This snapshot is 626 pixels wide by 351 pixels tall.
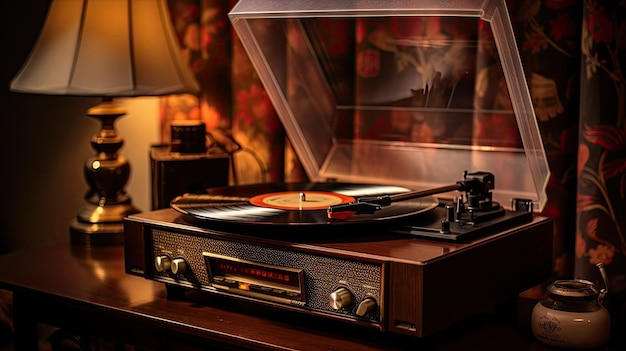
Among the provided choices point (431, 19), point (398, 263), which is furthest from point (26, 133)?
point (398, 263)

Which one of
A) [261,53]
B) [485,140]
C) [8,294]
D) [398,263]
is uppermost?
[261,53]

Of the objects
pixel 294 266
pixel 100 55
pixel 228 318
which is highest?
pixel 100 55

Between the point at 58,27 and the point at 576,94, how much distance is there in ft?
3.61

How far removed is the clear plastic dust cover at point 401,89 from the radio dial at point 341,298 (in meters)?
0.46

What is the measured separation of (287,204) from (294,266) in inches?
9.0

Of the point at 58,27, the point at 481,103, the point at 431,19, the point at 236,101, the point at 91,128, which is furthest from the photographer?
the point at 91,128

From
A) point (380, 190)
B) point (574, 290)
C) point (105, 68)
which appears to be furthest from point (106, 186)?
point (574, 290)

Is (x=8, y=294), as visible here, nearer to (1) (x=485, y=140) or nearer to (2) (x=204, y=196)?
(2) (x=204, y=196)

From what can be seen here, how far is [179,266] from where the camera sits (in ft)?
4.80

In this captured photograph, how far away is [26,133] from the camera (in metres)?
2.19

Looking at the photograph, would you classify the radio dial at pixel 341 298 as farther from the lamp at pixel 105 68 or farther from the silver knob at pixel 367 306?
the lamp at pixel 105 68

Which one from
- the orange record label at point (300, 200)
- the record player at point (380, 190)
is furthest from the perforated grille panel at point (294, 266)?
the orange record label at point (300, 200)

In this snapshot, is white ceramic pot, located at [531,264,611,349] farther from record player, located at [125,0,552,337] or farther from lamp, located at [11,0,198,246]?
lamp, located at [11,0,198,246]

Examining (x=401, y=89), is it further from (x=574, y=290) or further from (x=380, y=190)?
(x=574, y=290)
